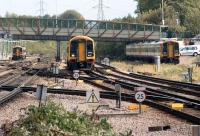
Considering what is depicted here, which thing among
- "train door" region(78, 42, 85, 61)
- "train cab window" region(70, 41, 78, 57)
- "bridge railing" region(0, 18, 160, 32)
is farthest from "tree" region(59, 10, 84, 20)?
"train door" region(78, 42, 85, 61)

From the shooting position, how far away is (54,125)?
1059 centimetres

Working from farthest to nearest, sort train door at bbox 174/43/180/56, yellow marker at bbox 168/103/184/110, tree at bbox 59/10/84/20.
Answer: tree at bbox 59/10/84/20
train door at bbox 174/43/180/56
yellow marker at bbox 168/103/184/110

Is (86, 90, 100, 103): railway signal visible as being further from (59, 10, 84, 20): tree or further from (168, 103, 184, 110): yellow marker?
(59, 10, 84, 20): tree

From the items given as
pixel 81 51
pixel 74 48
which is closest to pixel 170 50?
pixel 81 51

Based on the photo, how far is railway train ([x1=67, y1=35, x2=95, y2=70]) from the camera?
42.3 m

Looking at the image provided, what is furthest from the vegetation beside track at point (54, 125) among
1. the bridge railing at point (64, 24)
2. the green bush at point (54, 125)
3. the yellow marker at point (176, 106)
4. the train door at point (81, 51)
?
the bridge railing at point (64, 24)

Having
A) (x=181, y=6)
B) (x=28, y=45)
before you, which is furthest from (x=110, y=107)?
(x=28, y=45)

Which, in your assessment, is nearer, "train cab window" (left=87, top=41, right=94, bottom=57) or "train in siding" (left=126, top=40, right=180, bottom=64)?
"train cab window" (left=87, top=41, right=94, bottom=57)

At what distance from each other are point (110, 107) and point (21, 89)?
614cm

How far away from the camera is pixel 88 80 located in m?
31.3

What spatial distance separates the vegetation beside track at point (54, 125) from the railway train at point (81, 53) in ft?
99.8

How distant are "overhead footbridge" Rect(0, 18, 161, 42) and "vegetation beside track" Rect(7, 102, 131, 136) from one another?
68.4m

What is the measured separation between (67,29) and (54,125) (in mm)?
72399

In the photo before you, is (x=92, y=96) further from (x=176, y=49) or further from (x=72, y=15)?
(x=72, y=15)
